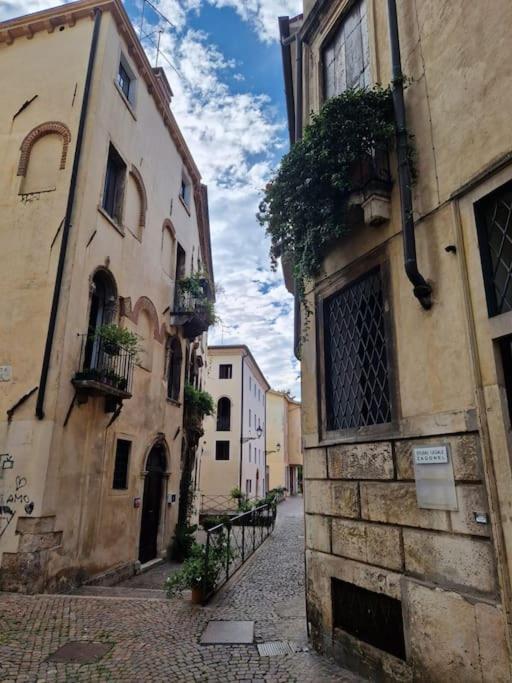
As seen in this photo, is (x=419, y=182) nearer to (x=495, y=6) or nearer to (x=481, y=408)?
(x=495, y=6)

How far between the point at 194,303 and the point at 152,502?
6761 millimetres

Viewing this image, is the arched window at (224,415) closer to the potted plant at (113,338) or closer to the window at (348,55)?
the potted plant at (113,338)

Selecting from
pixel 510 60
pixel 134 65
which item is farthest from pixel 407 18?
pixel 134 65

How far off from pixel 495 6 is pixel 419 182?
1471mm

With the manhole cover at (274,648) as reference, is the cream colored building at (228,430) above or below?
above

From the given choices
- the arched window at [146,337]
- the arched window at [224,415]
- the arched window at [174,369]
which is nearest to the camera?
the arched window at [146,337]

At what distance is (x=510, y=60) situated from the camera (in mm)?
3662

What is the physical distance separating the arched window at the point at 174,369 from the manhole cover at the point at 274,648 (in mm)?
10740

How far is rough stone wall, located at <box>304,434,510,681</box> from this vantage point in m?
3.37

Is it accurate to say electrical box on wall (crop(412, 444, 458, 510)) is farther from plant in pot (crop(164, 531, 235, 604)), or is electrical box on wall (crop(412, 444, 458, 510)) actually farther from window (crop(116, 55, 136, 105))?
window (crop(116, 55, 136, 105))

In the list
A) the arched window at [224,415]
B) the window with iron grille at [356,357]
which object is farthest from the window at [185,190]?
the arched window at [224,415]

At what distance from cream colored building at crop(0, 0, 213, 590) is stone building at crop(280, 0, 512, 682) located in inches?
223

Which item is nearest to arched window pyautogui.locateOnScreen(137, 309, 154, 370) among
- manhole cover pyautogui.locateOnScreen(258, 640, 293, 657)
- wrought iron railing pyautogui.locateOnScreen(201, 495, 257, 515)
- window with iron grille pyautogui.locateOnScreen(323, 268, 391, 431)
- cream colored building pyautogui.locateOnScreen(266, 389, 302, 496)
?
window with iron grille pyautogui.locateOnScreen(323, 268, 391, 431)

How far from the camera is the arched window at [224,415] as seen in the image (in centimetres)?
3397
